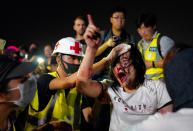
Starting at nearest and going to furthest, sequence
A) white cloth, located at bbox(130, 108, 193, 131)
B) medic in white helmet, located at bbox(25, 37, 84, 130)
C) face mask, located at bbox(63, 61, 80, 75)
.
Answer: white cloth, located at bbox(130, 108, 193, 131)
medic in white helmet, located at bbox(25, 37, 84, 130)
face mask, located at bbox(63, 61, 80, 75)

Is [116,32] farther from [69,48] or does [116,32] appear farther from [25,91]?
[25,91]

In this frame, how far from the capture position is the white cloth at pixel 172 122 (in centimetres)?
188

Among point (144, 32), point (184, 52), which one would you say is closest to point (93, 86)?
point (184, 52)

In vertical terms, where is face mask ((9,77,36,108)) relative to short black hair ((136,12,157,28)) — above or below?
below

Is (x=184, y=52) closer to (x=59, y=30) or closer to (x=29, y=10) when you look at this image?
(x=59, y=30)

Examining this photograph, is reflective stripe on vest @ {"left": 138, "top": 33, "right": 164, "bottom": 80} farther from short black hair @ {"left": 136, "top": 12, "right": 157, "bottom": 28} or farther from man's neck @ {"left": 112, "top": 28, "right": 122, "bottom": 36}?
man's neck @ {"left": 112, "top": 28, "right": 122, "bottom": 36}

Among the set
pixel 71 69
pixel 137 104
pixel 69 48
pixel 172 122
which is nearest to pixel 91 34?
pixel 137 104

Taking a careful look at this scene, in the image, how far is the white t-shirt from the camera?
3869mm

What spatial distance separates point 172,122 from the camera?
1899 millimetres

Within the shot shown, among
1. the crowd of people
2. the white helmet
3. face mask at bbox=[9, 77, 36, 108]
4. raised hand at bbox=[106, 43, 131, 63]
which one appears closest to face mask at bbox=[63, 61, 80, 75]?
the crowd of people

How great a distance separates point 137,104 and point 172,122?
2.00 meters

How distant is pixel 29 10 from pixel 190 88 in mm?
12502

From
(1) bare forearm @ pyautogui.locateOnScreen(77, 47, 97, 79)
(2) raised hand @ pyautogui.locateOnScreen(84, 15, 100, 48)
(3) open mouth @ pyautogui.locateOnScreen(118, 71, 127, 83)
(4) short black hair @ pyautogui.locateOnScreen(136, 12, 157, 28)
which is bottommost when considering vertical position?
(3) open mouth @ pyautogui.locateOnScreen(118, 71, 127, 83)

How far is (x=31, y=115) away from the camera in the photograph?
4492 mm
